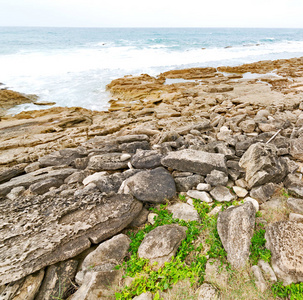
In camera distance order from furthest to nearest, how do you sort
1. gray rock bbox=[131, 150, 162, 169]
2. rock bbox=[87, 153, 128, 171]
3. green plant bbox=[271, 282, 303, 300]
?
rock bbox=[87, 153, 128, 171] → gray rock bbox=[131, 150, 162, 169] → green plant bbox=[271, 282, 303, 300]

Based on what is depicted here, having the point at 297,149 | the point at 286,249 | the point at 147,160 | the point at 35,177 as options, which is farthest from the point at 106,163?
the point at 297,149

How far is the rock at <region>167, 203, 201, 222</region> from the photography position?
10.6 ft

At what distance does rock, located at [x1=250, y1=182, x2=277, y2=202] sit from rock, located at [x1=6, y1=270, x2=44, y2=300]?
352 cm

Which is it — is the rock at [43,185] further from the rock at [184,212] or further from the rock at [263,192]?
the rock at [263,192]

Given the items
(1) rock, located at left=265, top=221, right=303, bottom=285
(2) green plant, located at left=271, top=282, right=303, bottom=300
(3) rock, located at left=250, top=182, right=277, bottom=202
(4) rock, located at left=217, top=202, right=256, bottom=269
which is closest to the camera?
(2) green plant, located at left=271, top=282, right=303, bottom=300

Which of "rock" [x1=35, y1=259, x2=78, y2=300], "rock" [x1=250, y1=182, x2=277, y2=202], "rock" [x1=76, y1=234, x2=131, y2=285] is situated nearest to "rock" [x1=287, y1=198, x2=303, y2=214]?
"rock" [x1=250, y1=182, x2=277, y2=202]

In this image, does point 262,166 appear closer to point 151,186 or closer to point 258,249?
point 258,249

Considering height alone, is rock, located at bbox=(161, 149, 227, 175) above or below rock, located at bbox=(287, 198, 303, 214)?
above

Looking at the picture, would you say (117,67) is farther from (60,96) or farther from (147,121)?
(147,121)

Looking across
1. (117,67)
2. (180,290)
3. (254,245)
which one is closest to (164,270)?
(180,290)

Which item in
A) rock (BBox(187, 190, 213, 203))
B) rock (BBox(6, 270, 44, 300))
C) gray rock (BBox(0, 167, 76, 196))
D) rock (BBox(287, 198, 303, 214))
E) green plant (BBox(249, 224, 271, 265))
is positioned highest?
rock (BBox(287, 198, 303, 214))

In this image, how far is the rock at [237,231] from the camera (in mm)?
2473

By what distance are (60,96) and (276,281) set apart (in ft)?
49.0

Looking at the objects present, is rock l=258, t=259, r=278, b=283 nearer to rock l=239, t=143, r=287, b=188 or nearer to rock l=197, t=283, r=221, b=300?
rock l=197, t=283, r=221, b=300
